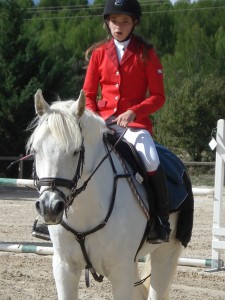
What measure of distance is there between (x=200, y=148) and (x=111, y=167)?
2091 centimetres

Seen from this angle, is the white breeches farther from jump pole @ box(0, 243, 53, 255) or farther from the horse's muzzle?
jump pole @ box(0, 243, 53, 255)

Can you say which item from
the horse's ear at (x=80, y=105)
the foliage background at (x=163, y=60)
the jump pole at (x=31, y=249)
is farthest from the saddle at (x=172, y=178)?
the foliage background at (x=163, y=60)

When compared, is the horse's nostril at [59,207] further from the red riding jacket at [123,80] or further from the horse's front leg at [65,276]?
the red riding jacket at [123,80]

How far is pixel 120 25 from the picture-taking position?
15.2 feet

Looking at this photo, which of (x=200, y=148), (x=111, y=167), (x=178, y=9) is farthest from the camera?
(x=178, y=9)

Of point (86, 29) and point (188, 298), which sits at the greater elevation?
point (86, 29)

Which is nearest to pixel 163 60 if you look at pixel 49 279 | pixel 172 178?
pixel 49 279

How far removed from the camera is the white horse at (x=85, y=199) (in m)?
3.63

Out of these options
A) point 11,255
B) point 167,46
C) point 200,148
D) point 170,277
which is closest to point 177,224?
point 170,277

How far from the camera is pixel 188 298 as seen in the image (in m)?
6.10

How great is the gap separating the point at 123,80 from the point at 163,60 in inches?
1059

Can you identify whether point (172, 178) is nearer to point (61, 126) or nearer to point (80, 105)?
point (80, 105)

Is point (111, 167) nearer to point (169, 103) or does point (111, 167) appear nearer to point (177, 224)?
point (177, 224)

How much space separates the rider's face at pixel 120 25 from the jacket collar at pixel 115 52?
59mm
